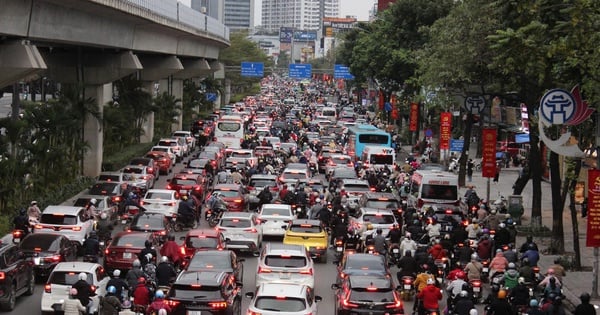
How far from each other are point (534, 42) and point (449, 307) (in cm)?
573

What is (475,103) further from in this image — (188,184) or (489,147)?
(188,184)

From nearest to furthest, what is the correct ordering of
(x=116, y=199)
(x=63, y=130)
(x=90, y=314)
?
(x=90, y=314) → (x=116, y=199) → (x=63, y=130)

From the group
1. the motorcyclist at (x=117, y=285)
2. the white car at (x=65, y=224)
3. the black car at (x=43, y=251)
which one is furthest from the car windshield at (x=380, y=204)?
the motorcyclist at (x=117, y=285)

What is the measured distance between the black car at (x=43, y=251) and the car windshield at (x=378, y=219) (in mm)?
9468

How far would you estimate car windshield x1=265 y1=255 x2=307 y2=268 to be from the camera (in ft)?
76.3

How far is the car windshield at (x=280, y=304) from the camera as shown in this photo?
18.2 metres

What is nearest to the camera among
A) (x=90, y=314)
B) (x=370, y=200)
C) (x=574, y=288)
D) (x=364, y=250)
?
(x=90, y=314)

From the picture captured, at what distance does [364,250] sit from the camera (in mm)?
29297

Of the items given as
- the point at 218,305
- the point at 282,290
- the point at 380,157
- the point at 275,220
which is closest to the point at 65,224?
the point at 275,220

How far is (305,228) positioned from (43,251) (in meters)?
7.74

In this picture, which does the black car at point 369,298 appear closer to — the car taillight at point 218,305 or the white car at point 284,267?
the car taillight at point 218,305

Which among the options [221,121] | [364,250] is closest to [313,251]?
[364,250]

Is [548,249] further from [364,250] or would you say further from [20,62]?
[20,62]

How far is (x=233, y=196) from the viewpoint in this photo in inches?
1527
